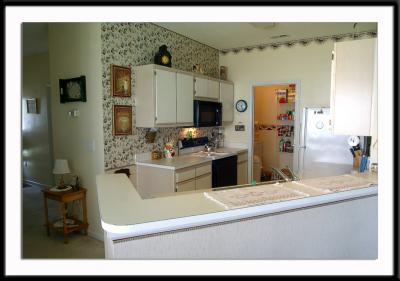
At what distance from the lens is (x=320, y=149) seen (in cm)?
395

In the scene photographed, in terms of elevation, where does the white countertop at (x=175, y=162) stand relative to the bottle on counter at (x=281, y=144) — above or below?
below

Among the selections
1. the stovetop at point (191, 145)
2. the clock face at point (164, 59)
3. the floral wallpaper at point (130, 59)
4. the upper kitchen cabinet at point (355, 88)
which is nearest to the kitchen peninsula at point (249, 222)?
the upper kitchen cabinet at point (355, 88)

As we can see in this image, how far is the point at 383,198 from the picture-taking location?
1.21 m

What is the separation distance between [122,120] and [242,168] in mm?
2261

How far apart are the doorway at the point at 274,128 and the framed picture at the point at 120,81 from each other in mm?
3138

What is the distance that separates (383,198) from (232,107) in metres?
3.84

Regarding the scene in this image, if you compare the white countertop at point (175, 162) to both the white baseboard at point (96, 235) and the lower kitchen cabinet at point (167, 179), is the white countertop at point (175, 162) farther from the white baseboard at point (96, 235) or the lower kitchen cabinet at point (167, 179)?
the white baseboard at point (96, 235)

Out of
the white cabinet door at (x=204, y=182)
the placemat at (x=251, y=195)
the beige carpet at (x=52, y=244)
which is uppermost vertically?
the placemat at (x=251, y=195)

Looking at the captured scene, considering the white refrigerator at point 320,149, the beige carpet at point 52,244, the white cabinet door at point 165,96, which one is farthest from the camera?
the white refrigerator at point 320,149

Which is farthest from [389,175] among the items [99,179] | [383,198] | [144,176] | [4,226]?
[144,176]

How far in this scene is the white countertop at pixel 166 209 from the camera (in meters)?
1.20

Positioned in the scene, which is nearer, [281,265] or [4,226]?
[4,226]

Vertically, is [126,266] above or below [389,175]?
below

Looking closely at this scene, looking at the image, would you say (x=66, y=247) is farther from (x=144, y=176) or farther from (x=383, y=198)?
(x=383, y=198)
